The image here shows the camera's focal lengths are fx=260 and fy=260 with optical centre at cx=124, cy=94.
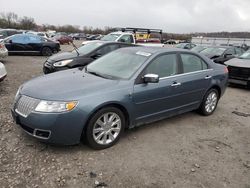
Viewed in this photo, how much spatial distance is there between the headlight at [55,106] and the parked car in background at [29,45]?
1381 centimetres

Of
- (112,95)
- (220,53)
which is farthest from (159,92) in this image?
(220,53)

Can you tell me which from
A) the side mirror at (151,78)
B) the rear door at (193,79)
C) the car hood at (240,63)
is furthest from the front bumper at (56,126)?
the car hood at (240,63)

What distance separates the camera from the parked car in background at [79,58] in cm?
825

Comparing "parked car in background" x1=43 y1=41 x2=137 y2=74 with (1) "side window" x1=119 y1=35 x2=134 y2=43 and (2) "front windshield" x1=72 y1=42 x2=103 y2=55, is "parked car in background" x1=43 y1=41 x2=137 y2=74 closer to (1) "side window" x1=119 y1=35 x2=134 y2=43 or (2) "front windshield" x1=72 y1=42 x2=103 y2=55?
(2) "front windshield" x1=72 y1=42 x2=103 y2=55

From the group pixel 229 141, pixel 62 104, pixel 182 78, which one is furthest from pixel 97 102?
pixel 229 141

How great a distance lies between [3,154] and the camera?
3758 millimetres

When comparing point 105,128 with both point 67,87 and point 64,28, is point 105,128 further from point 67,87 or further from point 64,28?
point 64,28

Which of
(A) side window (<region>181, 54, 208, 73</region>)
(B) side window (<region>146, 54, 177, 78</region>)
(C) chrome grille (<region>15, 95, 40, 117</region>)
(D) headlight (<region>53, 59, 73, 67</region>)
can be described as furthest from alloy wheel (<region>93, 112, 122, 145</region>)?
(D) headlight (<region>53, 59, 73, 67</region>)

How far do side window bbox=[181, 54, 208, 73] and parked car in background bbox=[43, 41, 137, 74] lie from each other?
3.93m

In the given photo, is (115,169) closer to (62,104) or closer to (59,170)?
(59,170)

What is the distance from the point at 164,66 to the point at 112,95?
1425 mm

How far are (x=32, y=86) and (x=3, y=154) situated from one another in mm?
1098

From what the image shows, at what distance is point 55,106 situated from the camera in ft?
11.8

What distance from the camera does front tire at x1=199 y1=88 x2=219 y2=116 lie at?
5.80m
